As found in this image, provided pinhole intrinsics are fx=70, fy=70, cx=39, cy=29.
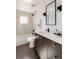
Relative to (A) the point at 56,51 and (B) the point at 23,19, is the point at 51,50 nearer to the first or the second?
(A) the point at 56,51

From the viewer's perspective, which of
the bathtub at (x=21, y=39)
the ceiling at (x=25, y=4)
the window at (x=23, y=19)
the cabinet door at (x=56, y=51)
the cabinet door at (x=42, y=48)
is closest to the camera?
the cabinet door at (x=56, y=51)

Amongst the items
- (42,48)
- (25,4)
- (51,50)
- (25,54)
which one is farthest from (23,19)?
(51,50)

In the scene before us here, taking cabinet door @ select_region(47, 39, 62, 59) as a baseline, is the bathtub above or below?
below

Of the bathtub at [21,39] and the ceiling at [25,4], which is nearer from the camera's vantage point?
the ceiling at [25,4]

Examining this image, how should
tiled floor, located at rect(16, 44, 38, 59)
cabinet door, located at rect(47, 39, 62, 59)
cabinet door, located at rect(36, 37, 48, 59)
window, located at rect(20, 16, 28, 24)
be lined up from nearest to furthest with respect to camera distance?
cabinet door, located at rect(47, 39, 62, 59) < cabinet door, located at rect(36, 37, 48, 59) < tiled floor, located at rect(16, 44, 38, 59) < window, located at rect(20, 16, 28, 24)

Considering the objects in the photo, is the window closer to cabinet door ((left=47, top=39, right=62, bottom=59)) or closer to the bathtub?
the bathtub

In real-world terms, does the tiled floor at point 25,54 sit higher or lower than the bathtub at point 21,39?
lower

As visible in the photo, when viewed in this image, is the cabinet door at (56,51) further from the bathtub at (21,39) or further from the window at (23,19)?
the window at (23,19)

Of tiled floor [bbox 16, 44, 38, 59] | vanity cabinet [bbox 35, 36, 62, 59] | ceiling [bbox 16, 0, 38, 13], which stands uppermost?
ceiling [bbox 16, 0, 38, 13]

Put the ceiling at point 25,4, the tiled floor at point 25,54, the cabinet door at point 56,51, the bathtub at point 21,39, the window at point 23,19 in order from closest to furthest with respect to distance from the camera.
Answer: the cabinet door at point 56,51, the tiled floor at point 25,54, the ceiling at point 25,4, the bathtub at point 21,39, the window at point 23,19

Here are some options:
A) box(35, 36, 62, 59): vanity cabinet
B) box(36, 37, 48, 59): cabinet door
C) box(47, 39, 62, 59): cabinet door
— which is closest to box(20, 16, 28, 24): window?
box(36, 37, 48, 59): cabinet door

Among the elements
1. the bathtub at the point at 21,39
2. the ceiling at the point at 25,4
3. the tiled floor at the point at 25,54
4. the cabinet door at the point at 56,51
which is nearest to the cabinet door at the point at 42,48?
the cabinet door at the point at 56,51
